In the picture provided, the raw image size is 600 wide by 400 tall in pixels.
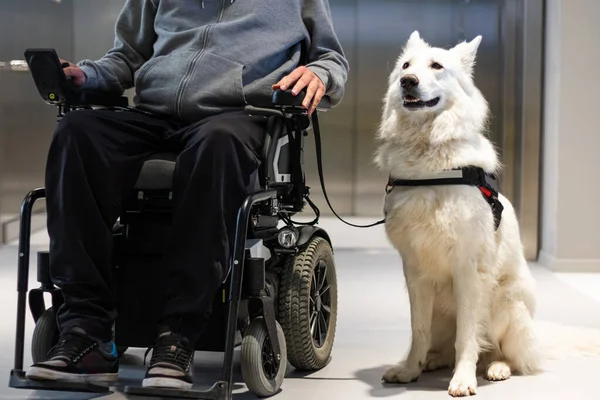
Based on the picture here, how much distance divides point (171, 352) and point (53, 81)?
795mm

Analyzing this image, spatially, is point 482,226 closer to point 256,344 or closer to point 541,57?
point 256,344

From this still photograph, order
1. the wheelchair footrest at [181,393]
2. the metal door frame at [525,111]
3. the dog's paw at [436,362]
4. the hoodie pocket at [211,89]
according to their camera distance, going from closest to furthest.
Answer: the wheelchair footrest at [181,393]
the hoodie pocket at [211,89]
the dog's paw at [436,362]
the metal door frame at [525,111]

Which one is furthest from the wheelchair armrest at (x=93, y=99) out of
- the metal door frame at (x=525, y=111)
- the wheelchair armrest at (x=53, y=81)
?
the metal door frame at (x=525, y=111)

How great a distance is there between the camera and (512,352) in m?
2.60

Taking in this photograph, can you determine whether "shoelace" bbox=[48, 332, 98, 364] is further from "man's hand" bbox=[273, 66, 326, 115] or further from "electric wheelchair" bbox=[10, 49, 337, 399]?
"man's hand" bbox=[273, 66, 326, 115]

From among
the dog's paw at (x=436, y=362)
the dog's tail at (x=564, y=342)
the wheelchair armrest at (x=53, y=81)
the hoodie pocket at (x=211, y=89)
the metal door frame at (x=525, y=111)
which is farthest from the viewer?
the metal door frame at (x=525, y=111)

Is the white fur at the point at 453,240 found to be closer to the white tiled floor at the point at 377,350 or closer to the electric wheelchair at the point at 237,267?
the white tiled floor at the point at 377,350

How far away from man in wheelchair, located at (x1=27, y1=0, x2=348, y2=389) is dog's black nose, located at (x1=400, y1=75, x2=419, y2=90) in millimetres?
181

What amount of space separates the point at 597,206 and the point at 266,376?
2.98 meters

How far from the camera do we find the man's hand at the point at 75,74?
2.40 m

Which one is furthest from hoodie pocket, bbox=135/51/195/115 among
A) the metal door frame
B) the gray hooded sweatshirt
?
the metal door frame

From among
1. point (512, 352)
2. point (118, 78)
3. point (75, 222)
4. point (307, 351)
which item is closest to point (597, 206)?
point (512, 352)

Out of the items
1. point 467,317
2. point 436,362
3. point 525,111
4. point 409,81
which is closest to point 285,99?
point 409,81

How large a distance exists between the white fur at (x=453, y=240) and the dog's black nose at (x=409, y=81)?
0.02 meters
